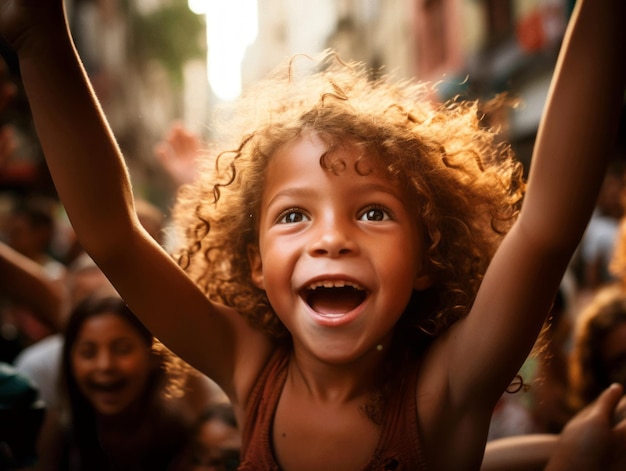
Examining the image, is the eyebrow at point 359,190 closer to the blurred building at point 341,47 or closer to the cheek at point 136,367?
the blurred building at point 341,47

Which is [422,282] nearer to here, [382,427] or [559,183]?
[382,427]

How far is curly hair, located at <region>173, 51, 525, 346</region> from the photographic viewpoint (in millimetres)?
1792

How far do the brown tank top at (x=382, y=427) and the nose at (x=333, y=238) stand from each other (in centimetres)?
36

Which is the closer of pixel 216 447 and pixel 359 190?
pixel 359 190

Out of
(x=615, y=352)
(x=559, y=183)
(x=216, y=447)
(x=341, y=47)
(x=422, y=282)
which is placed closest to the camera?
(x=559, y=183)

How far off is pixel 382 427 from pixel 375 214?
462 mm

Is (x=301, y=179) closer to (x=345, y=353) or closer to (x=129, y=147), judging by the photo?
(x=345, y=353)

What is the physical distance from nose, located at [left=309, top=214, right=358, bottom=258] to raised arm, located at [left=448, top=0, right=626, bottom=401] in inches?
11.2

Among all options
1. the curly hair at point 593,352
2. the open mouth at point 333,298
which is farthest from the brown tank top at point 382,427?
the curly hair at point 593,352

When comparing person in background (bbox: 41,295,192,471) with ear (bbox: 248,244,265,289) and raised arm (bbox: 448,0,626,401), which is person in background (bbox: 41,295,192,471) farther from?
raised arm (bbox: 448,0,626,401)

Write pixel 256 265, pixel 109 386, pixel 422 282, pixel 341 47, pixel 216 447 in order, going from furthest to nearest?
1. pixel 341 47
2. pixel 109 386
3. pixel 216 447
4. pixel 256 265
5. pixel 422 282

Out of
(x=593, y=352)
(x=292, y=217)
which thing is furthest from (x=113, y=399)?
(x=593, y=352)

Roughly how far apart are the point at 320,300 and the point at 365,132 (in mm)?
400

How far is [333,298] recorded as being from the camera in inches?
66.0
